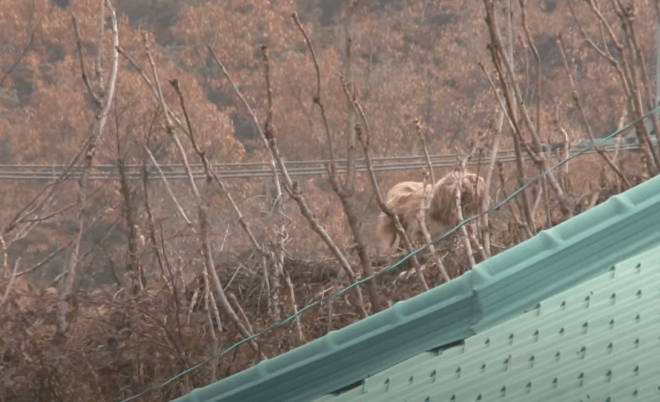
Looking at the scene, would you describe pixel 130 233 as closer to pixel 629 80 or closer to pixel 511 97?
pixel 511 97

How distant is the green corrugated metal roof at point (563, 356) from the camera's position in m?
1.43

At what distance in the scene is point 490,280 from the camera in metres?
1.74

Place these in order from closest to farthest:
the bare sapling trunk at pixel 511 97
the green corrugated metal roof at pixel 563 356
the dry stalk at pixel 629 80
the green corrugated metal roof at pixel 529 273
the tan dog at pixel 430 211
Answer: the green corrugated metal roof at pixel 563 356 < the green corrugated metal roof at pixel 529 273 < the bare sapling trunk at pixel 511 97 < the dry stalk at pixel 629 80 < the tan dog at pixel 430 211

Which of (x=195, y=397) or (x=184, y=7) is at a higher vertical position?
(x=184, y=7)

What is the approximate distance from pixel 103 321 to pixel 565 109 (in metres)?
13.4

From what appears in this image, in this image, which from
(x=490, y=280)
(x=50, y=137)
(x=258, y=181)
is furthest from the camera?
(x=50, y=137)

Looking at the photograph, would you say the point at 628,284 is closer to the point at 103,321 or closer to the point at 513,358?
the point at 513,358

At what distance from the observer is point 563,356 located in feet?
5.04

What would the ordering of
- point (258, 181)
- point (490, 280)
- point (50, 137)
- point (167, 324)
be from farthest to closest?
point (50, 137) → point (258, 181) → point (167, 324) → point (490, 280)

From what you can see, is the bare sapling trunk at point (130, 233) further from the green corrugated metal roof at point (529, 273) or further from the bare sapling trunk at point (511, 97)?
the green corrugated metal roof at point (529, 273)

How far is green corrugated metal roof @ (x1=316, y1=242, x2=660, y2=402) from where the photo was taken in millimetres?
1429

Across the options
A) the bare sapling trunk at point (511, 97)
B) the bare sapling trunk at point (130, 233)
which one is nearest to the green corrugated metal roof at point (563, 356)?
the bare sapling trunk at point (511, 97)

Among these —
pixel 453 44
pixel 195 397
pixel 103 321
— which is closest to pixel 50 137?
pixel 453 44

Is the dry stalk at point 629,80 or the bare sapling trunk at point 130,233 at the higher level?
the bare sapling trunk at point 130,233
